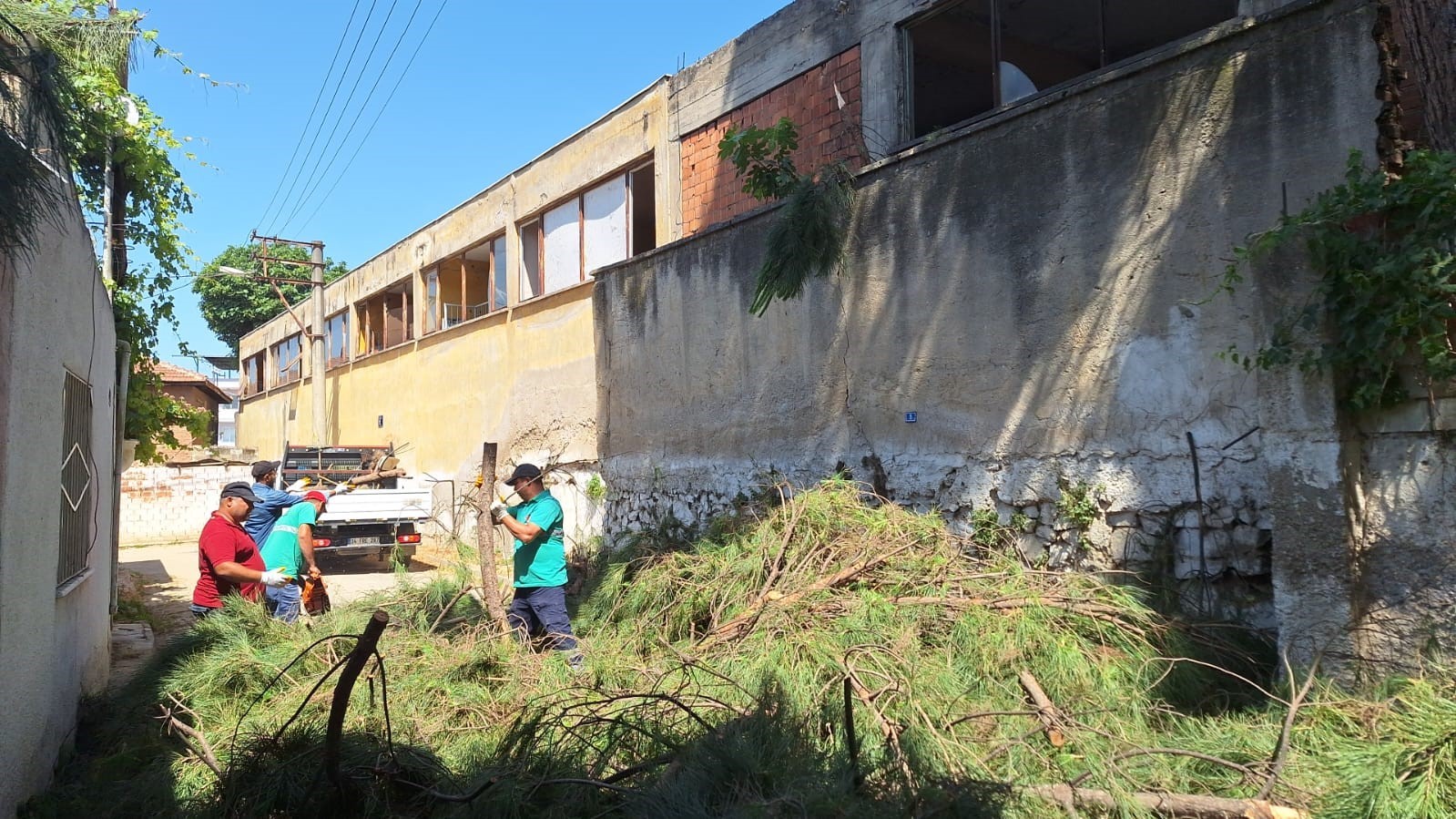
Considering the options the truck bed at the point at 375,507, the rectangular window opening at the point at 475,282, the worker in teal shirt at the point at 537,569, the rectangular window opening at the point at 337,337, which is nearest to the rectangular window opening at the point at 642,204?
the rectangular window opening at the point at 475,282

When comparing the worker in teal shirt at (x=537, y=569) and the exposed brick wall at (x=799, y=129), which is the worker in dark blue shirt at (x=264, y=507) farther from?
the exposed brick wall at (x=799, y=129)

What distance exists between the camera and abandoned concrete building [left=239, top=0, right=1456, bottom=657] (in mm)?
4070

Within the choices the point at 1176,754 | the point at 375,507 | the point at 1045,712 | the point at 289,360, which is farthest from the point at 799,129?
the point at 289,360

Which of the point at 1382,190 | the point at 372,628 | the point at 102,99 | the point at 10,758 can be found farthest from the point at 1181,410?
the point at 102,99

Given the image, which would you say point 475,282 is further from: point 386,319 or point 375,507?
point 375,507

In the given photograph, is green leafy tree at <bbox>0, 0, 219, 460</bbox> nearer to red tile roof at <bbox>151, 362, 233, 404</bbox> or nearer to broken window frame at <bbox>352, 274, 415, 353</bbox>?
broken window frame at <bbox>352, 274, 415, 353</bbox>

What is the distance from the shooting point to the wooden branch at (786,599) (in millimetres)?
5344

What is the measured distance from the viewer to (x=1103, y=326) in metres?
5.17

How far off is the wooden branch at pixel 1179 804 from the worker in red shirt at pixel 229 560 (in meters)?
5.12

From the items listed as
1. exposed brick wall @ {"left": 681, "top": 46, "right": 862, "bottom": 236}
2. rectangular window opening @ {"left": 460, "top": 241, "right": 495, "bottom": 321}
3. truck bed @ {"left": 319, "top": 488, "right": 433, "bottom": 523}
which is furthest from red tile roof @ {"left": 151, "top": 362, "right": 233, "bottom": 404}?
exposed brick wall @ {"left": 681, "top": 46, "right": 862, "bottom": 236}

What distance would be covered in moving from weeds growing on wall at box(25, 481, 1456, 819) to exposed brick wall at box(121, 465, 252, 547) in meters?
16.0

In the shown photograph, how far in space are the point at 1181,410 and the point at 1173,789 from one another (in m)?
2.13

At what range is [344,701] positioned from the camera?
10.4ft

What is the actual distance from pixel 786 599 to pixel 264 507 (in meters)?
4.63
